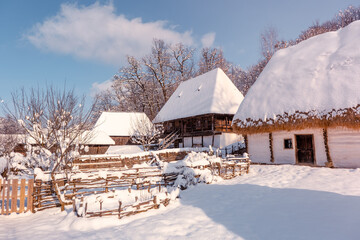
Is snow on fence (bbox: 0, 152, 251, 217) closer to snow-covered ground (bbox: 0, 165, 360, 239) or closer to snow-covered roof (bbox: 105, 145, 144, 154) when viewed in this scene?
snow-covered ground (bbox: 0, 165, 360, 239)

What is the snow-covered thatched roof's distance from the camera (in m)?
10.9

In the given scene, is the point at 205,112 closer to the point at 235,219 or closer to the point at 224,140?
the point at 224,140

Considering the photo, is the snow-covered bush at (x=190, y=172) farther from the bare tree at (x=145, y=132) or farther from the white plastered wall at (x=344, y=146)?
the bare tree at (x=145, y=132)

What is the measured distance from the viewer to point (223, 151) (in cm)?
2044

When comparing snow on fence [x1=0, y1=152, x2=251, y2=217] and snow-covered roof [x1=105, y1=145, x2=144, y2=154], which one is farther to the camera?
snow-covered roof [x1=105, y1=145, x2=144, y2=154]

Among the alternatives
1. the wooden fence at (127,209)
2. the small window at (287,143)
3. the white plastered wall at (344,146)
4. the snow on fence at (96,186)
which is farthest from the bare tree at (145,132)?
the white plastered wall at (344,146)

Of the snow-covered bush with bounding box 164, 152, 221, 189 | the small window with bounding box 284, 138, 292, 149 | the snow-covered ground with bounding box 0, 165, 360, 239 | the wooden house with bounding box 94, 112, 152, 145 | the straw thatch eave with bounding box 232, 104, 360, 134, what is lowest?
the snow-covered ground with bounding box 0, 165, 360, 239

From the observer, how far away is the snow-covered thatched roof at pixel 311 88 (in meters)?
10.9

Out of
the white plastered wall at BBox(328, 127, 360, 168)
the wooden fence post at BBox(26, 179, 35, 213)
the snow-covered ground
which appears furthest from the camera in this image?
the white plastered wall at BBox(328, 127, 360, 168)

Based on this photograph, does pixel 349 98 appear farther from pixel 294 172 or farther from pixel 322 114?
pixel 294 172

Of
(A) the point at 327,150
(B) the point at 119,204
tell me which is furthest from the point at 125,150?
(B) the point at 119,204

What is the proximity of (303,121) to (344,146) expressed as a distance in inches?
87.1

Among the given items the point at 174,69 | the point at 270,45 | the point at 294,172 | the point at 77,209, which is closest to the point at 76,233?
the point at 77,209

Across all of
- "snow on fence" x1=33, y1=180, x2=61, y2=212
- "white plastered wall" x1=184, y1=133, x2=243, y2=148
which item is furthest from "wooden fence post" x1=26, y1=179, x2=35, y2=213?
"white plastered wall" x1=184, y1=133, x2=243, y2=148
